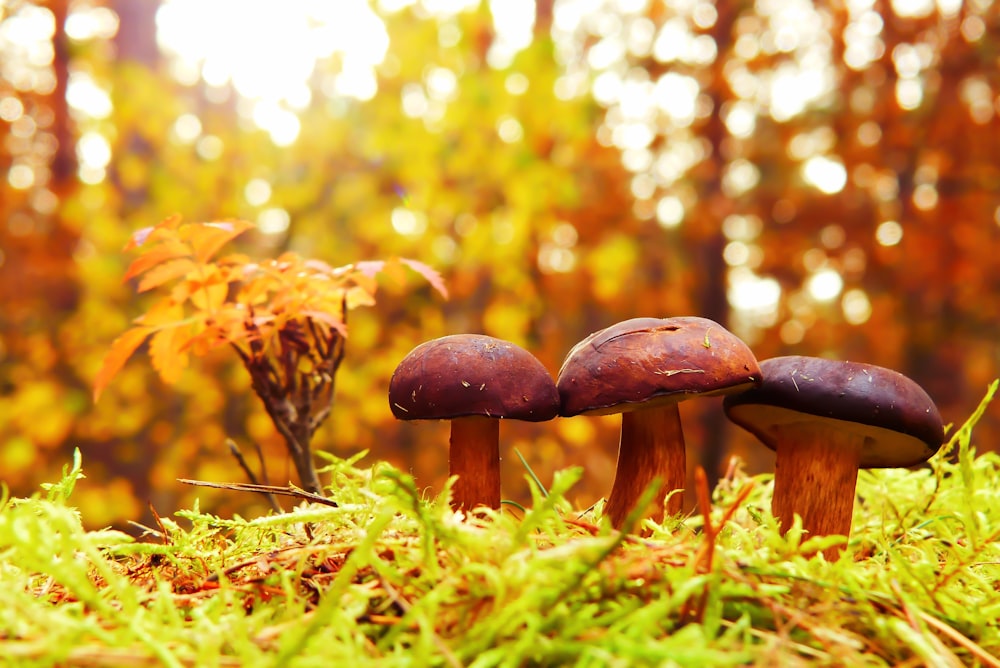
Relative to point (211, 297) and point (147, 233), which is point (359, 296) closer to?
point (211, 297)

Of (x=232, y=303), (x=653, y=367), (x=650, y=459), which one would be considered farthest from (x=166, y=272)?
(x=650, y=459)

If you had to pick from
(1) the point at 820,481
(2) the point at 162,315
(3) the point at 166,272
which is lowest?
(1) the point at 820,481

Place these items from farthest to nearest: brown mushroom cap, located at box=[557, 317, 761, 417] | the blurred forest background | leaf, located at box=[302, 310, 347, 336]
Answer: the blurred forest background
leaf, located at box=[302, 310, 347, 336]
brown mushroom cap, located at box=[557, 317, 761, 417]

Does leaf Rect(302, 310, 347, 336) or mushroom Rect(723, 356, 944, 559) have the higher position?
leaf Rect(302, 310, 347, 336)

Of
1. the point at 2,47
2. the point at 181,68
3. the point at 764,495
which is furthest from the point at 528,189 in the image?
the point at 2,47

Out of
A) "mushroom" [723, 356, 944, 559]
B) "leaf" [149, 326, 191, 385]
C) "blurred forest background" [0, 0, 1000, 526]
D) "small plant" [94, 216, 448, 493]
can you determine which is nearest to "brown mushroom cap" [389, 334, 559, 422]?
"small plant" [94, 216, 448, 493]

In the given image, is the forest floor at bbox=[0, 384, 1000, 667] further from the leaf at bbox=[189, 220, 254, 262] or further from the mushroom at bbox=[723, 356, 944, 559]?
the leaf at bbox=[189, 220, 254, 262]
